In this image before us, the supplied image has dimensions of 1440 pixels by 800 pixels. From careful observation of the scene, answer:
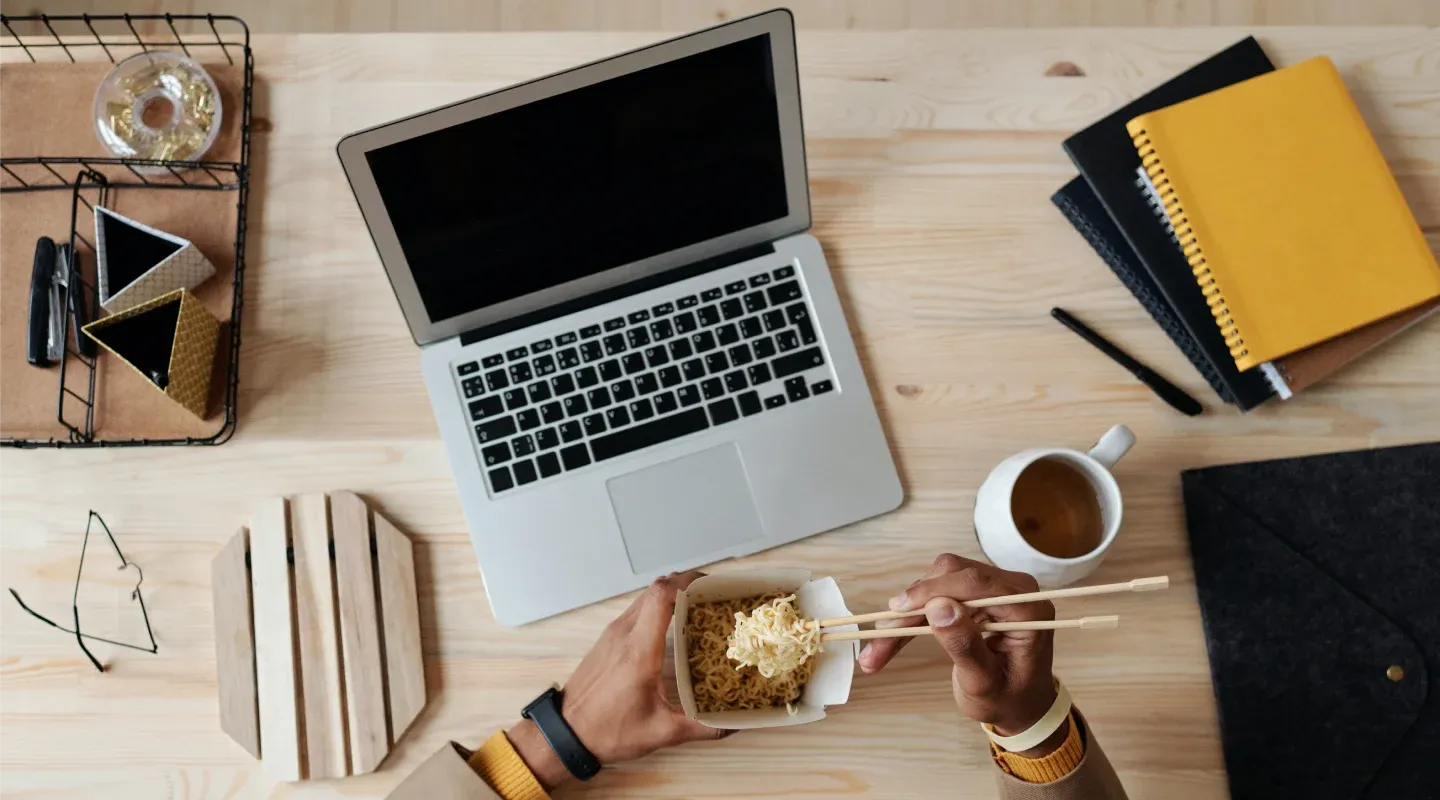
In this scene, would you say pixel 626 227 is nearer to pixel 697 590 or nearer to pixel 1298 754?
pixel 697 590

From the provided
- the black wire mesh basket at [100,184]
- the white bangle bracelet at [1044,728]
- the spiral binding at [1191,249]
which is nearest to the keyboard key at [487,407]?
the black wire mesh basket at [100,184]

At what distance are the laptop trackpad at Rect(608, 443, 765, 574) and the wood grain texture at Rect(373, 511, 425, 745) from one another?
19 centimetres

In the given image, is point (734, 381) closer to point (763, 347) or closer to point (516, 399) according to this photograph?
point (763, 347)

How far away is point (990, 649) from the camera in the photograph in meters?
0.73

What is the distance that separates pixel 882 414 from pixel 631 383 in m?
0.23

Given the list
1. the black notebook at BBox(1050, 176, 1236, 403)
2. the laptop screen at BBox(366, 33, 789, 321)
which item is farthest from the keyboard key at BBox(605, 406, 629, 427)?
the black notebook at BBox(1050, 176, 1236, 403)

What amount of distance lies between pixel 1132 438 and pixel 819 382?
0.86 feet

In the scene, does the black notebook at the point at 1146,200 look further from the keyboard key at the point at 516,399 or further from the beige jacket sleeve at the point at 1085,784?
the keyboard key at the point at 516,399

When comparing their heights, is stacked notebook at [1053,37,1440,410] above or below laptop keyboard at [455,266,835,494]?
above

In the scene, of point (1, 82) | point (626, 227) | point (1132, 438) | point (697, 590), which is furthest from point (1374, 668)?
point (1, 82)

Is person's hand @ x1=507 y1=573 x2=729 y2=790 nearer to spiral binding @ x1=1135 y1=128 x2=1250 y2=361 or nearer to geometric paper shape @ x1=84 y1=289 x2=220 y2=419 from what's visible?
geometric paper shape @ x1=84 y1=289 x2=220 y2=419

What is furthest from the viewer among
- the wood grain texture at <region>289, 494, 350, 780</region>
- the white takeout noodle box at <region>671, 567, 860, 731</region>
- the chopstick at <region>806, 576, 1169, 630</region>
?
the wood grain texture at <region>289, 494, 350, 780</region>

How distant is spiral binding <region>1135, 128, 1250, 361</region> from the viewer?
0.89m

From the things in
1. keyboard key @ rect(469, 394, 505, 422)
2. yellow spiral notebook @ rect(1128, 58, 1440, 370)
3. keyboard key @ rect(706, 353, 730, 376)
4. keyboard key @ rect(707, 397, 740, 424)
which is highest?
yellow spiral notebook @ rect(1128, 58, 1440, 370)
